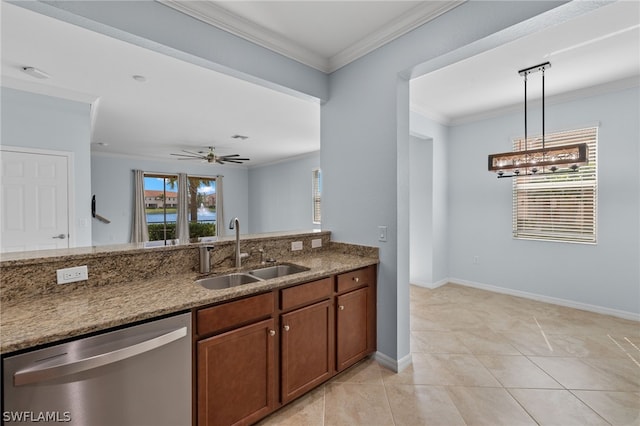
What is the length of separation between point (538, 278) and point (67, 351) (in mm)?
5066

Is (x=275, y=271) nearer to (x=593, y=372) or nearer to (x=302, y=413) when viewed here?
(x=302, y=413)

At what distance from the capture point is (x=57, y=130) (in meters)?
3.52

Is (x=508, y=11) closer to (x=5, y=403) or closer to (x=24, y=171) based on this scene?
(x=5, y=403)

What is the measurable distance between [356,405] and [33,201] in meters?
4.14

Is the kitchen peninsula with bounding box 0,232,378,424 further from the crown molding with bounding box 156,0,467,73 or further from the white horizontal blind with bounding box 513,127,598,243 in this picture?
the white horizontal blind with bounding box 513,127,598,243

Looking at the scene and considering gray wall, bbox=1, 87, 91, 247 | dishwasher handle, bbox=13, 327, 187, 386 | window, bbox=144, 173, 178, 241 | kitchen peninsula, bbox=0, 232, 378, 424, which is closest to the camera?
dishwasher handle, bbox=13, 327, 187, 386

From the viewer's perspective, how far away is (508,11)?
1.78m

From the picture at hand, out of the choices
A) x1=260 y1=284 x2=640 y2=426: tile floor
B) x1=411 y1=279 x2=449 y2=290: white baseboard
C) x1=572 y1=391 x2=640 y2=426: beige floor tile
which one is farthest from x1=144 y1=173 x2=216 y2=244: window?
x1=572 y1=391 x2=640 y2=426: beige floor tile

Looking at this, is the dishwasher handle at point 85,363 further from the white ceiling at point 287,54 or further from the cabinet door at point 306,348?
the white ceiling at point 287,54

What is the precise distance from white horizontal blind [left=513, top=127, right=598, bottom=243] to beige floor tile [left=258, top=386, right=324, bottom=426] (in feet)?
12.7

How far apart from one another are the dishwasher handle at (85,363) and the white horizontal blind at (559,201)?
184 inches

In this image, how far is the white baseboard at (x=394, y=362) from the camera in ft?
7.77

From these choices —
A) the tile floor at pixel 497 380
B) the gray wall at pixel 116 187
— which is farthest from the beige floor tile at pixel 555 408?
the gray wall at pixel 116 187

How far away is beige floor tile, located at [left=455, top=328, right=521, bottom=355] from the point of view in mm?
2688
